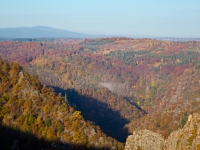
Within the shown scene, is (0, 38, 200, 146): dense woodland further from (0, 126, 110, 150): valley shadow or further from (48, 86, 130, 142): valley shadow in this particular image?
(0, 126, 110, 150): valley shadow

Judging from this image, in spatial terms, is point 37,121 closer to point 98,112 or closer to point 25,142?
point 25,142

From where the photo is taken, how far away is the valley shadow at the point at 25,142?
29864 mm

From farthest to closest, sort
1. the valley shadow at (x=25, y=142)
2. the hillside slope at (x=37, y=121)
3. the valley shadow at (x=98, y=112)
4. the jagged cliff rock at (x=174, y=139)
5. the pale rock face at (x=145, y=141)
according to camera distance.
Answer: the valley shadow at (x=98, y=112)
the hillside slope at (x=37, y=121)
the valley shadow at (x=25, y=142)
the pale rock face at (x=145, y=141)
the jagged cliff rock at (x=174, y=139)

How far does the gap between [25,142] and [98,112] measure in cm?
6039

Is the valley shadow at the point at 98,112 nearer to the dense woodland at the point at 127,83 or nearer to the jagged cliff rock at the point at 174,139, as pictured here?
the dense woodland at the point at 127,83

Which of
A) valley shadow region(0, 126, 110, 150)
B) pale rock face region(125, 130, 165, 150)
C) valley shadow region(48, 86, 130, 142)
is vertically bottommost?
valley shadow region(48, 86, 130, 142)

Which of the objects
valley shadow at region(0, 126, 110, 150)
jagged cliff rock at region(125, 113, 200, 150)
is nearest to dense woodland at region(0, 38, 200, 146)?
valley shadow at region(0, 126, 110, 150)

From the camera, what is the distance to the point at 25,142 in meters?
30.9

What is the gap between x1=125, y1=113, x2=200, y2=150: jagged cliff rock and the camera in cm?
1681

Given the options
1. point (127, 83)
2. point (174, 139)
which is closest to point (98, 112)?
point (127, 83)

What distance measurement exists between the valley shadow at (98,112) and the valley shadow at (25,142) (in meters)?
37.3

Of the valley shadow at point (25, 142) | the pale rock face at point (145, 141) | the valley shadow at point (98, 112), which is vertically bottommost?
the valley shadow at point (98, 112)

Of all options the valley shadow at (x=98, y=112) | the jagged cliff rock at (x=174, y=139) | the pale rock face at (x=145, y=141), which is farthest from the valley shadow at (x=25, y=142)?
the valley shadow at (x=98, y=112)

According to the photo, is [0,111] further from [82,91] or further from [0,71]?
[82,91]
